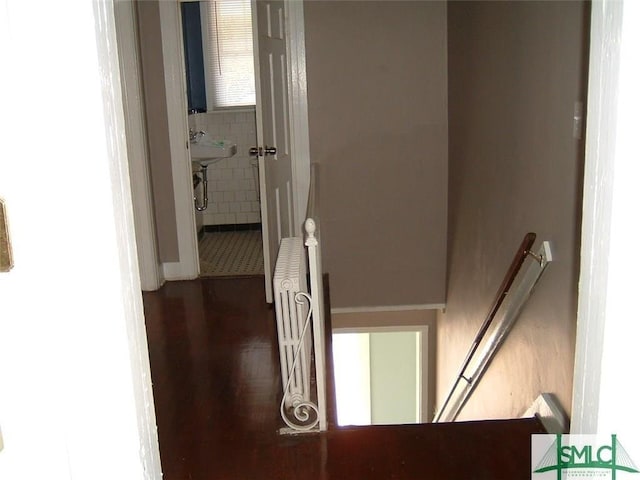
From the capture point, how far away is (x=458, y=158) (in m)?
3.98

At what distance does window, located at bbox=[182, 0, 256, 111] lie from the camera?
17.9 feet

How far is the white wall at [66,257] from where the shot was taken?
77 centimetres

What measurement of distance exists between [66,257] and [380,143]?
3.55 metres

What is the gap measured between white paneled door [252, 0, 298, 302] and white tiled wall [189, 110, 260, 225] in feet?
5.62

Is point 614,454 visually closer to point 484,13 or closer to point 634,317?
point 634,317

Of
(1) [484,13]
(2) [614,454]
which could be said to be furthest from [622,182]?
(1) [484,13]

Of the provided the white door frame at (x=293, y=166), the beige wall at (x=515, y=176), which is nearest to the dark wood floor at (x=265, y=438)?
the beige wall at (x=515, y=176)

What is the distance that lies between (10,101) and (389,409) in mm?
5928

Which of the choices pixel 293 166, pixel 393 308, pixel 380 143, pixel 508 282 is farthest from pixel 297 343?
pixel 393 308

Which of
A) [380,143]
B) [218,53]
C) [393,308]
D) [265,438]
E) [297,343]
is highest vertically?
[218,53]

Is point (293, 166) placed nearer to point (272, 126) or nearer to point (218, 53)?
point (272, 126)

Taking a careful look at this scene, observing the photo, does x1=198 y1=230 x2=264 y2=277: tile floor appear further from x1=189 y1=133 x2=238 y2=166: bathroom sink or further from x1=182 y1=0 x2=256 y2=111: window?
x1=182 y1=0 x2=256 y2=111: window

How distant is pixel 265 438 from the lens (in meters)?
2.39

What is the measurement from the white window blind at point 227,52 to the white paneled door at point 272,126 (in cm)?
169
